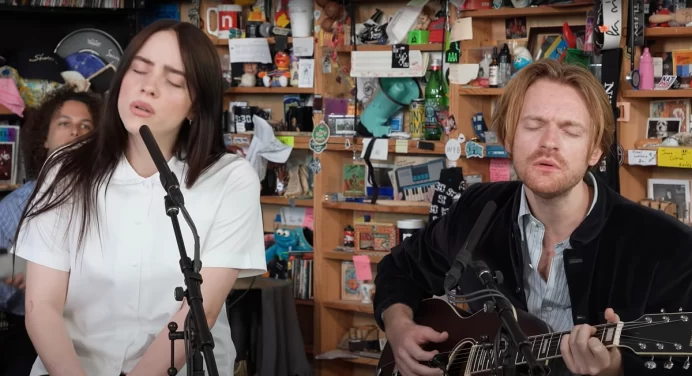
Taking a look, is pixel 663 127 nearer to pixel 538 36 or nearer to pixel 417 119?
pixel 538 36

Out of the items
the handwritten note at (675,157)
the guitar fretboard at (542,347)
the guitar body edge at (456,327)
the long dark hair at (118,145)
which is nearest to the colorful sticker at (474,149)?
the handwritten note at (675,157)

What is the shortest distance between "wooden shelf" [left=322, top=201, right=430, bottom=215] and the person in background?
1.36 metres

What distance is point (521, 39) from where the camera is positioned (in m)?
4.56

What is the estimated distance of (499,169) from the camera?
4.59 metres

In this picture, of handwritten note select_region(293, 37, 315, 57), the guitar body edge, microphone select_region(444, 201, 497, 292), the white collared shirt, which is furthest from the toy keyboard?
microphone select_region(444, 201, 497, 292)

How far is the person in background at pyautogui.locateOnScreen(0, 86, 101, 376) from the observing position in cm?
358

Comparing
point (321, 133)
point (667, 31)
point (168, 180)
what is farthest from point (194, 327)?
point (321, 133)

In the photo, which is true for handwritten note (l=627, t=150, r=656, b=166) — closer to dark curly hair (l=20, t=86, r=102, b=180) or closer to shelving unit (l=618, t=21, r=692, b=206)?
shelving unit (l=618, t=21, r=692, b=206)

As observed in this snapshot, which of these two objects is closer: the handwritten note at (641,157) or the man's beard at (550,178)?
the man's beard at (550,178)

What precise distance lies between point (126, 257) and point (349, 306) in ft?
9.39

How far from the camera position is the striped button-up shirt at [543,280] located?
226 cm

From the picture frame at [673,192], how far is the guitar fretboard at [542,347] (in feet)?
7.12

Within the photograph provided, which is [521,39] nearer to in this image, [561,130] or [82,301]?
[561,130]

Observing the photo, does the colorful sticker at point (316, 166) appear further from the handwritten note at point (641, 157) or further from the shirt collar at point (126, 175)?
the shirt collar at point (126, 175)
